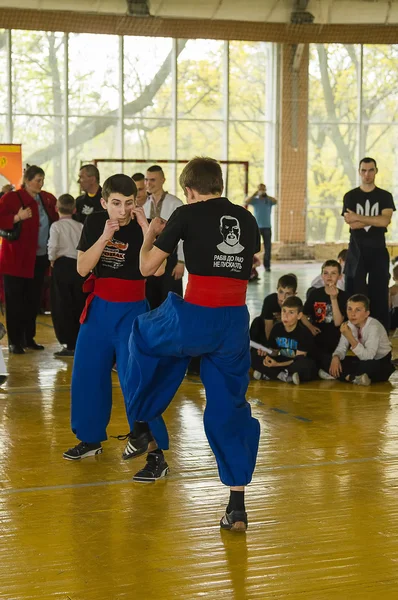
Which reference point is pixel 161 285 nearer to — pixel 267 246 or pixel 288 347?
pixel 288 347

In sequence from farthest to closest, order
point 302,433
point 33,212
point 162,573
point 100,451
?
point 33,212, point 302,433, point 100,451, point 162,573

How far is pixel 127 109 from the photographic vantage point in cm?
2062

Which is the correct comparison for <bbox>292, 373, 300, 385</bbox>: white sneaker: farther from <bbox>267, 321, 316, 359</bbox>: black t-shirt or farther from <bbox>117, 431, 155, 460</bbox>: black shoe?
<bbox>117, 431, 155, 460</bbox>: black shoe

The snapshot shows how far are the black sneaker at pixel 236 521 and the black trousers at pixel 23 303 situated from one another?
16.4 feet

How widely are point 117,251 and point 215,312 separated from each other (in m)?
1.15

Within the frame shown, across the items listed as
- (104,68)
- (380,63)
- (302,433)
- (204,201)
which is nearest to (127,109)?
(104,68)

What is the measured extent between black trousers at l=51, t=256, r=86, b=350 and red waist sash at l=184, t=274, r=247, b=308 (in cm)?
447

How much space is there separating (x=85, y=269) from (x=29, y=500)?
124cm

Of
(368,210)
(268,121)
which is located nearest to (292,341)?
(368,210)

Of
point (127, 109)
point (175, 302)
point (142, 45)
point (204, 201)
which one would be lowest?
point (175, 302)

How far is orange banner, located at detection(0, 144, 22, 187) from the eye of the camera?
16.0 meters

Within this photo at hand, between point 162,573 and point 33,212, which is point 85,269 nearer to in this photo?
point 162,573

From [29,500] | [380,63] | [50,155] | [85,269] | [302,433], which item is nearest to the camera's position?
[29,500]

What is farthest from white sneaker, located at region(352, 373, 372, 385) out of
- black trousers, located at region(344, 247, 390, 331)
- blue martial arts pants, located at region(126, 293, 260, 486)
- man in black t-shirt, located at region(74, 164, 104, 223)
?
blue martial arts pants, located at region(126, 293, 260, 486)
